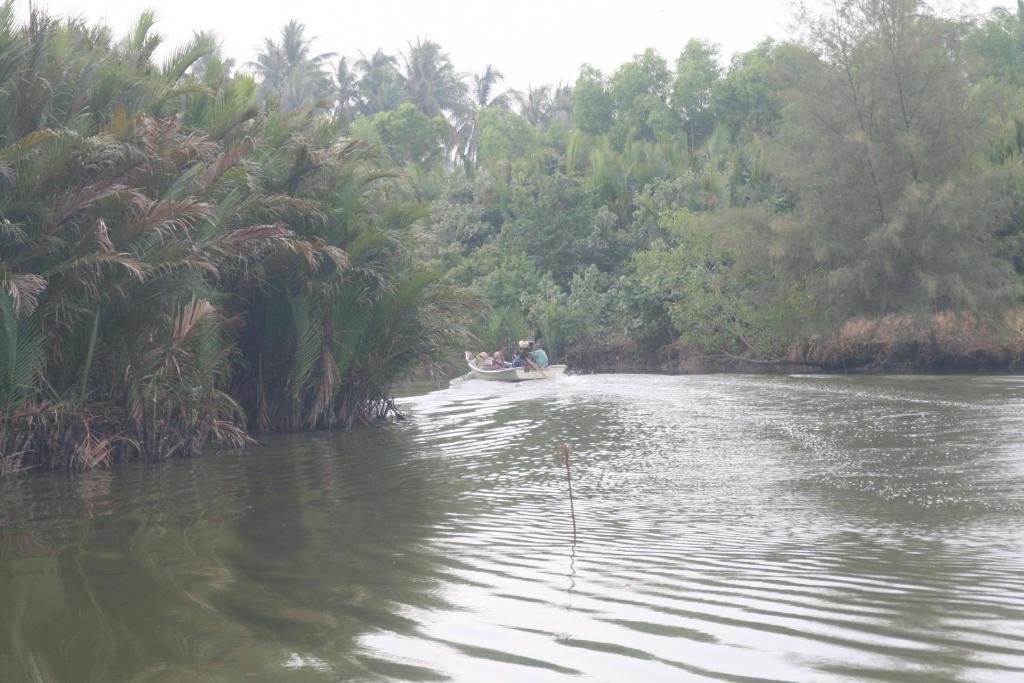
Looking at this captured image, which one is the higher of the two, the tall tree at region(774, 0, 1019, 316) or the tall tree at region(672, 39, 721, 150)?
the tall tree at region(672, 39, 721, 150)

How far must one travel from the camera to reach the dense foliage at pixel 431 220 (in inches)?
513

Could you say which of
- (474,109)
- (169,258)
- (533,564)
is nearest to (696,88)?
(474,109)

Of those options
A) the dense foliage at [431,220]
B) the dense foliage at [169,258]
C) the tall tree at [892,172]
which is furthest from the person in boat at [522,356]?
the dense foliage at [169,258]

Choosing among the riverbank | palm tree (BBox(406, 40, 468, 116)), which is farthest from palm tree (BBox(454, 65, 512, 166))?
the riverbank

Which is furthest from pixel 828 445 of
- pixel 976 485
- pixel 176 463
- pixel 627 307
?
pixel 627 307

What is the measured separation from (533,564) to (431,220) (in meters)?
35.6

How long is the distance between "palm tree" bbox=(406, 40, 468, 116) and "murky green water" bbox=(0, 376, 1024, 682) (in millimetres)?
67747

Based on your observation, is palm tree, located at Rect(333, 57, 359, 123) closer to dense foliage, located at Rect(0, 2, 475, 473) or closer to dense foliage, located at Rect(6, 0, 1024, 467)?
dense foliage, located at Rect(6, 0, 1024, 467)

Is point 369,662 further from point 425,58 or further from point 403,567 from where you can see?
point 425,58

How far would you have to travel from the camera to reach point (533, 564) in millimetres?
6754

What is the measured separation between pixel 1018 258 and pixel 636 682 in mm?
33871

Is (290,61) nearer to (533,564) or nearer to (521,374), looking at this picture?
(521,374)

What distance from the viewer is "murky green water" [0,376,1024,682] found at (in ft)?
15.3

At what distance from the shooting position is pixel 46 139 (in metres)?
12.1
